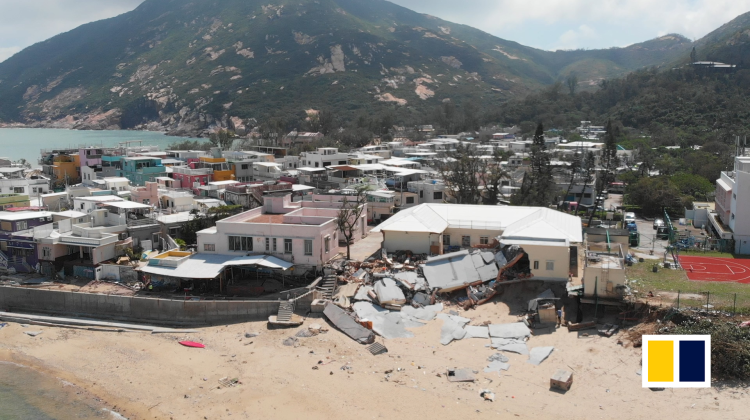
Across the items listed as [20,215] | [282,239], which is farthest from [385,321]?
[20,215]

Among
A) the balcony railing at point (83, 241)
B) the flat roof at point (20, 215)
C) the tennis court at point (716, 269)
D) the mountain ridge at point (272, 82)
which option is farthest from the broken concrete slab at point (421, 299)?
the mountain ridge at point (272, 82)

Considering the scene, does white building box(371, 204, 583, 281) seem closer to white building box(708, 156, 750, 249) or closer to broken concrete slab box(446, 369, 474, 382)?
broken concrete slab box(446, 369, 474, 382)

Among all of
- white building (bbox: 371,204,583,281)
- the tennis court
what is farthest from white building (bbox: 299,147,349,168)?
the tennis court

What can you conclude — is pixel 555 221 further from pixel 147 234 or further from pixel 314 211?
pixel 147 234

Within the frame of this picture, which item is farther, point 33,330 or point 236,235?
point 236,235

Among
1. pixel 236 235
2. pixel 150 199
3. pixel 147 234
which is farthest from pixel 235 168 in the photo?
pixel 236 235

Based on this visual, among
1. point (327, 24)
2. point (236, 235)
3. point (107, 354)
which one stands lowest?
point (107, 354)

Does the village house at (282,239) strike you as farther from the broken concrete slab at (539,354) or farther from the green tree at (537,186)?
the green tree at (537,186)

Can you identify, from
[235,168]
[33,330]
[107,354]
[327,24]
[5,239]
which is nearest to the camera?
[107,354]
